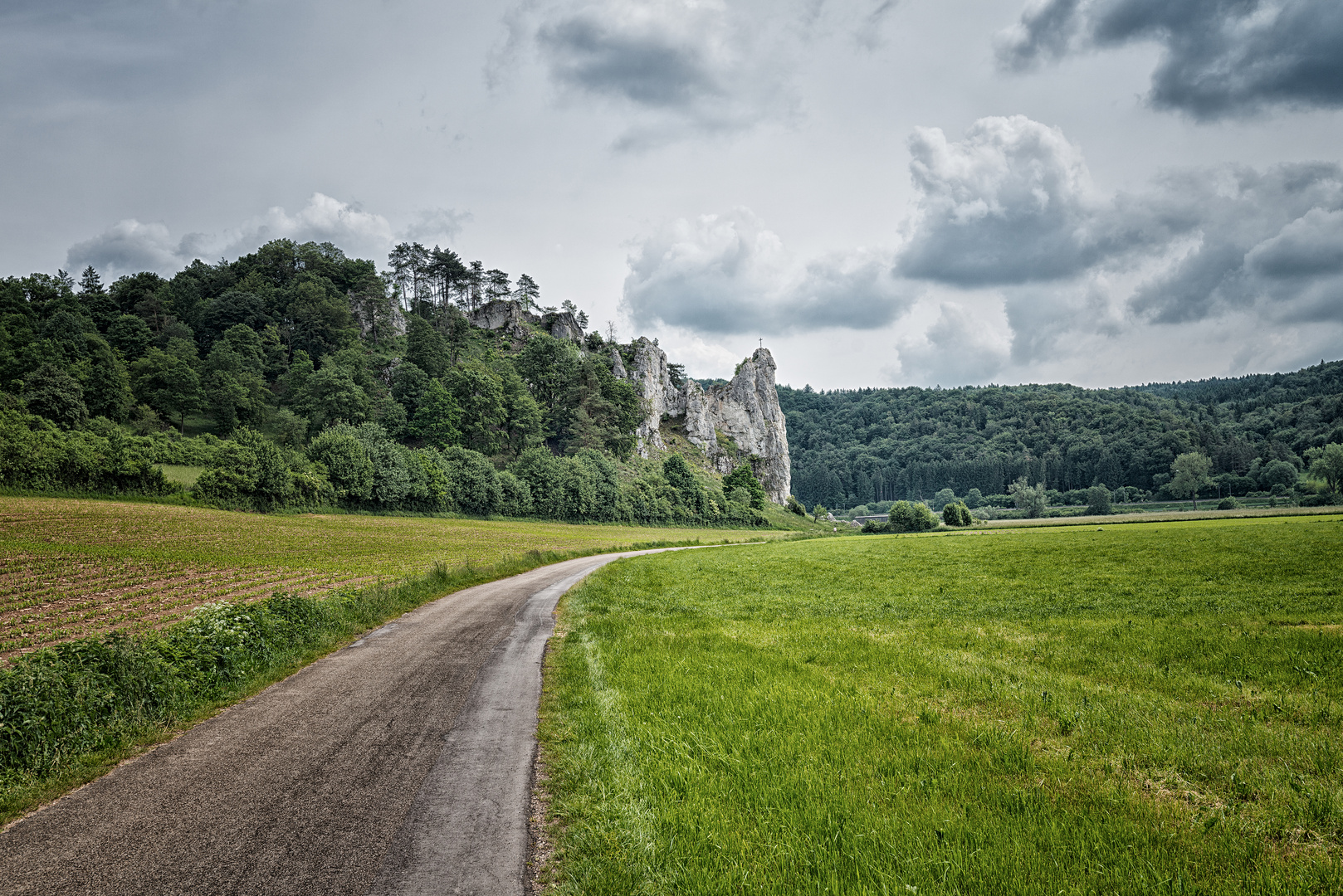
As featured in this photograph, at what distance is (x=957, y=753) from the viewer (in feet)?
23.4

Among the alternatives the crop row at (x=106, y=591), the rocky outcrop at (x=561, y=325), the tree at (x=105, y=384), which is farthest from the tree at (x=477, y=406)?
the crop row at (x=106, y=591)

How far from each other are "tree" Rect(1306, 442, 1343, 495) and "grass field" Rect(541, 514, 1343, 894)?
114991 mm

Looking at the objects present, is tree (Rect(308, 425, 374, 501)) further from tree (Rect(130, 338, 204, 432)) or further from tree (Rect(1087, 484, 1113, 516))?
tree (Rect(1087, 484, 1113, 516))

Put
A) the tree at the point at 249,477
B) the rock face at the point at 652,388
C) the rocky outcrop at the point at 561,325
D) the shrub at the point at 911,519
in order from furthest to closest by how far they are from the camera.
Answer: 1. the rocky outcrop at the point at 561,325
2. the rock face at the point at 652,388
3. the shrub at the point at 911,519
4. the tree at the point at 249,477

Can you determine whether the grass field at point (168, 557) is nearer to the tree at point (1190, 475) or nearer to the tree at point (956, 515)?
the tree at point (956, 515)

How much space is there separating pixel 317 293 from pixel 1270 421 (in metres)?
231

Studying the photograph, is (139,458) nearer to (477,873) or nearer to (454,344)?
(477,873)

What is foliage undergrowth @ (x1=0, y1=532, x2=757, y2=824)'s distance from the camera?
24.5 feet

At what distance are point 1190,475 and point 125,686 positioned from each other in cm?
17733

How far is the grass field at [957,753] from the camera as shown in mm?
4824

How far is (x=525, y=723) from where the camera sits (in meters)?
9.37

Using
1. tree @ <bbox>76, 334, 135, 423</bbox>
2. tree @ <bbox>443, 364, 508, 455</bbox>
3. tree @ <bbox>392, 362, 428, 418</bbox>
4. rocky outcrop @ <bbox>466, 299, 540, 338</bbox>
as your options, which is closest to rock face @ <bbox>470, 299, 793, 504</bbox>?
rocky outcrop @ <bbox>466, 299, 540, 338</bbox>

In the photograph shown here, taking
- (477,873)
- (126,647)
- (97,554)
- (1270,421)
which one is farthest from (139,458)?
(1270,421)

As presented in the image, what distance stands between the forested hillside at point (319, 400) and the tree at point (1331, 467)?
9532cm
